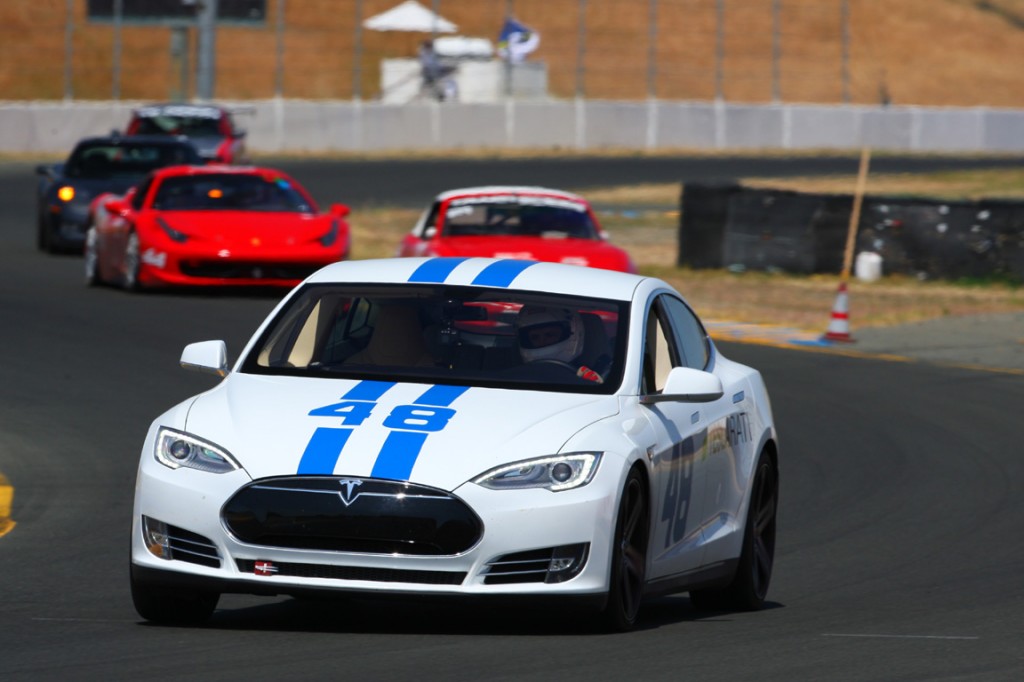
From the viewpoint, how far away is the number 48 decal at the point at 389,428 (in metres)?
6.64

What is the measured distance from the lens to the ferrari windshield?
25.6 m

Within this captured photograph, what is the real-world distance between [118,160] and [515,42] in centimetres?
2822

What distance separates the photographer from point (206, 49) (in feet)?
155

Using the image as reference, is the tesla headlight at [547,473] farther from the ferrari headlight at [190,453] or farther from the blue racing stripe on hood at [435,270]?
the blue racing stripe on hood at [435,270]

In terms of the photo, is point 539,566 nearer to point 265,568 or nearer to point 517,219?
point 265,568

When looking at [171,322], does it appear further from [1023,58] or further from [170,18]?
[1023,58]

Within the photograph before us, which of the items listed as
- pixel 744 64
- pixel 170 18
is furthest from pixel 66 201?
pixel 744 64

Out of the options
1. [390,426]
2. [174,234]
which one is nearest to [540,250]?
[174,234]

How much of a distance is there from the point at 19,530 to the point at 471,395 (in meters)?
3.35

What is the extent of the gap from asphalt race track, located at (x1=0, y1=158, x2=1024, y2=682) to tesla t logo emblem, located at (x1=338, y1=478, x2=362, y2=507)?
1.55 ft

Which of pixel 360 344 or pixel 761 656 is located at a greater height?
pixel 360 344

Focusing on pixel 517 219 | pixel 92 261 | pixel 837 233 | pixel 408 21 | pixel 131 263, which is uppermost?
pixel 408 21

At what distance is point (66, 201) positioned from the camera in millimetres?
24969

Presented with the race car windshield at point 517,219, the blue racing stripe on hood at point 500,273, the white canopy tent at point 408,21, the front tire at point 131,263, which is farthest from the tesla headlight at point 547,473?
the white canopy tent at point 408,21
